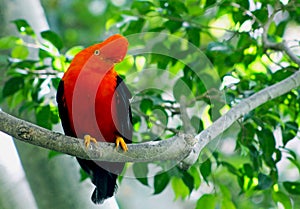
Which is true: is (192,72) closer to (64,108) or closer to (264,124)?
(264,124)

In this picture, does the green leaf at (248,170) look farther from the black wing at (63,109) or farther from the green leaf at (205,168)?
the black wing at (63,109)

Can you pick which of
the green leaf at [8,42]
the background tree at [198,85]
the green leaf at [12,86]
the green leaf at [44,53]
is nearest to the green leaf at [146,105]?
the background tree at [198,85]

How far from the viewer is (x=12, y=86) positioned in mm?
3865

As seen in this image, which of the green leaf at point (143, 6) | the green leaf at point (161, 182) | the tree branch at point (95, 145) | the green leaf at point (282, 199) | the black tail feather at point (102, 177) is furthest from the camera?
the green leaf at point (143, 6)

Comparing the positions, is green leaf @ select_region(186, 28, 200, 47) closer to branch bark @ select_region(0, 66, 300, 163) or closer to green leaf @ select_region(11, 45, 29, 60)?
branch bark @ select_region(0, 66, 300, 163)

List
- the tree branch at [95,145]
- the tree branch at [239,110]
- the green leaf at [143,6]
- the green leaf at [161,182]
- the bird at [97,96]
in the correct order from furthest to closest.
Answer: the green leaf at [143,6], the green leaf at [161,182], the bird at [97,96], the tree branch at [239,110], the tree branch at [95,145]

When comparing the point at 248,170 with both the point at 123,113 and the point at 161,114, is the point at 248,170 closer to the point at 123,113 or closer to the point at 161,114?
the point at 161,114

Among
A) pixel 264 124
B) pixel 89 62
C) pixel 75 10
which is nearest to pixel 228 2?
pixel 264 124

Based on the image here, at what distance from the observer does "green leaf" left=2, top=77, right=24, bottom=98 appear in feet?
12.6

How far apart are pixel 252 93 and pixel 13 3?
1.75 m

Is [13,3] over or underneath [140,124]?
over

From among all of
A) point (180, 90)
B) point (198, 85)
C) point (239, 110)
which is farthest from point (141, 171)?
point (239, 110)

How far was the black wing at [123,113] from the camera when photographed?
11.3 ft

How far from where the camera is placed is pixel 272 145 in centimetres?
373
